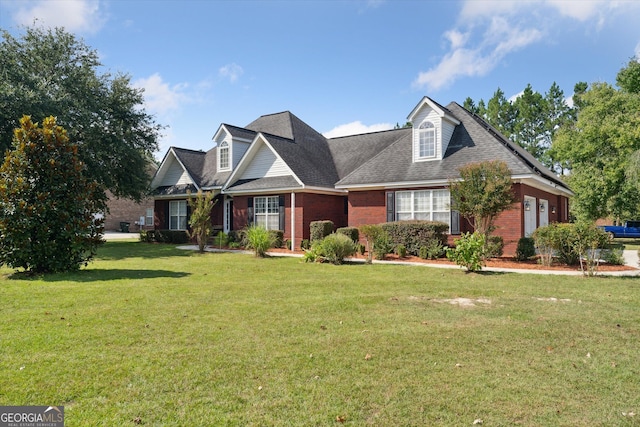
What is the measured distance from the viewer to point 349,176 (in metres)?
21.0

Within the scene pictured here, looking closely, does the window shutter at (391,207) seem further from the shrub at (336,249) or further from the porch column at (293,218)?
the porch column at (293,218)

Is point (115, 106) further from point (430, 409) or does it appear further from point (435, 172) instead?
point (430, 409)

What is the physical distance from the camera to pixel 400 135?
80.8 ft

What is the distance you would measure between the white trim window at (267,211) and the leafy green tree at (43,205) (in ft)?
34.6

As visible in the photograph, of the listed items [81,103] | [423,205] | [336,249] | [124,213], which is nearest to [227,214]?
[81,103]

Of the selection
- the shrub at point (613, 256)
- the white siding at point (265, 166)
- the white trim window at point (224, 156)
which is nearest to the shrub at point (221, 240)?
the white siding at point (265, 166)

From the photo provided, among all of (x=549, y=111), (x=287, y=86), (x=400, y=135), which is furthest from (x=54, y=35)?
(x=549, y=111)

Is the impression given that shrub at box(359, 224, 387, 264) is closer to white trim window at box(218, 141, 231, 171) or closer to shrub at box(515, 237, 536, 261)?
shrub at box(515, 237, 536, 261)

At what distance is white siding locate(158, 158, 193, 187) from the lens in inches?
1084

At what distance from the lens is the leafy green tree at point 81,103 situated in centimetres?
1945

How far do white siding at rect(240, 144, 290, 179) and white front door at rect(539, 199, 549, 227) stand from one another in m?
13.7

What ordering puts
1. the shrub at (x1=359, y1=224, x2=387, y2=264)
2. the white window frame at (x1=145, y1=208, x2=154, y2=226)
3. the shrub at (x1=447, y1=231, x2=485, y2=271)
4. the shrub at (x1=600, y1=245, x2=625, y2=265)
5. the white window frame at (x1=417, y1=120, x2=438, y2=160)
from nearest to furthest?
the shrub at (x1=447, y1=231, x2=485, y2=271) < the shrub at (x1=600, y1=245, x2=625, y2=265) < the shrub at (x1=359, y1=224, x2=387, y2=264) < the white window frame at (x1=417, y1=120, x2=438, y2=160) < the white window frame at (x1=145, y1=208, x2=154, y2=226)

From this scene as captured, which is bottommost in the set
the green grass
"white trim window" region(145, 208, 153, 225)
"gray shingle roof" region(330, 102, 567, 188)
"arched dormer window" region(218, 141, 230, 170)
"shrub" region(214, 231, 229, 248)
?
the green grass

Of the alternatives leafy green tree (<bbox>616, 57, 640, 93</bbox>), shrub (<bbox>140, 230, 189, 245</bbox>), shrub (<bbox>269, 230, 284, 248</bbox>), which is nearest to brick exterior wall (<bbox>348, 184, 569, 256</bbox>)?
shrub (<bbox>269, 230, 284, 248</bbox>)
